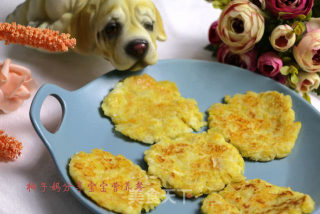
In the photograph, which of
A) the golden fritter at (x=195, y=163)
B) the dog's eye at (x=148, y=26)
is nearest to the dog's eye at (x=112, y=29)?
the dog's eye at (x=148, y=26)

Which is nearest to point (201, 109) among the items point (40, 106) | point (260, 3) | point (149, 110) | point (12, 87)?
point (149, 110)

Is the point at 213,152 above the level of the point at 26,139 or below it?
above

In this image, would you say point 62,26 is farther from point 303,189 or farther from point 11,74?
point 303,189

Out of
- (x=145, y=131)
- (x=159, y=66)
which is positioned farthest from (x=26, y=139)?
(x=159, y=66)

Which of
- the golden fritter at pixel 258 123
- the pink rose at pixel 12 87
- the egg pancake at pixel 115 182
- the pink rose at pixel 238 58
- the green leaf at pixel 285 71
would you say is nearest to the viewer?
the egg pancake at pixel 115 182

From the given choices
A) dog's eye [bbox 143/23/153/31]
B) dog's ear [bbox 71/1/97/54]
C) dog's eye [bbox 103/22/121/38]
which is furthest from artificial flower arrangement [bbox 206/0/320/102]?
dog's ear [bbox 71/1/97/54]

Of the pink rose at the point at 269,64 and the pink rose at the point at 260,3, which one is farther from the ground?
the pink rose at the point at 260,3

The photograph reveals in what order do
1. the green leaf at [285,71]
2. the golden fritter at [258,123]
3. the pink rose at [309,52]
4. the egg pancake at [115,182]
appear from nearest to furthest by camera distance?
the egg pancake at [115,182] → the golden fritter at [258,123] → the pink rose at [309,52] → the green leaf at [285,71]

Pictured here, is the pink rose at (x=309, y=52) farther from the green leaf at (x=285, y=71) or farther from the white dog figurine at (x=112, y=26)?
the white dog figurine at (x=112, y=26)
